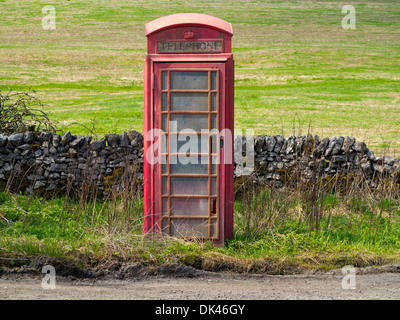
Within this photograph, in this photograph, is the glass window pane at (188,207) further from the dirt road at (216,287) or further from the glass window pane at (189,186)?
the dirt road at (216,287)

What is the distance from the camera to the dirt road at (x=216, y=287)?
5.37 meters

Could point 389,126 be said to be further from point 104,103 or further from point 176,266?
point 176,266

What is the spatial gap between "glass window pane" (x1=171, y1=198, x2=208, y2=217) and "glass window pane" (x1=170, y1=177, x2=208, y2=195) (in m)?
0.09

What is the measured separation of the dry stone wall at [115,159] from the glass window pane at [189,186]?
2102 mm

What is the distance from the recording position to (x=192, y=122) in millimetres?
6461

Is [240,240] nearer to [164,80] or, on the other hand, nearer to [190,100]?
[190,100]

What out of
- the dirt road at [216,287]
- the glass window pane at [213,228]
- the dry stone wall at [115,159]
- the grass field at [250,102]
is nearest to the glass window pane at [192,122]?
the glass window pane at [213,228]

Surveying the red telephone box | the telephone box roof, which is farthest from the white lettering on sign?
the telephone box roof

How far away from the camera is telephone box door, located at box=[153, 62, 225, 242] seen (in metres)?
6.39

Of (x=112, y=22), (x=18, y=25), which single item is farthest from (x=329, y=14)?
(x=18, y=25)

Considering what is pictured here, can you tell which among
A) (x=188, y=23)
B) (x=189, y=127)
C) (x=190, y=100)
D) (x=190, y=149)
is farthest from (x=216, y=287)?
(x=188, y=23)

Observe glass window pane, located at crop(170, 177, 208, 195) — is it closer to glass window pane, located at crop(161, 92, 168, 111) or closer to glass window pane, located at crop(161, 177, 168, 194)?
glass window pane, located at crop(161, 177, 168, 194)
